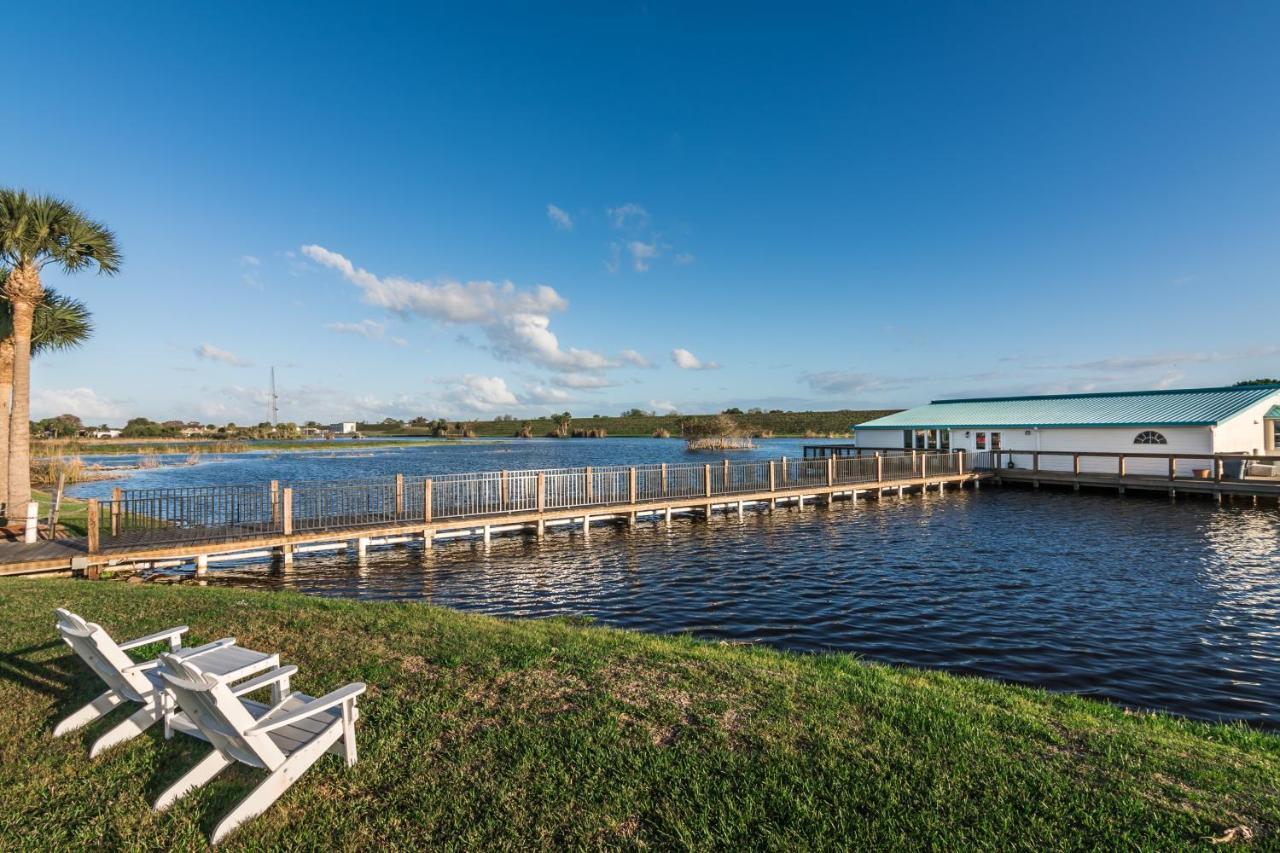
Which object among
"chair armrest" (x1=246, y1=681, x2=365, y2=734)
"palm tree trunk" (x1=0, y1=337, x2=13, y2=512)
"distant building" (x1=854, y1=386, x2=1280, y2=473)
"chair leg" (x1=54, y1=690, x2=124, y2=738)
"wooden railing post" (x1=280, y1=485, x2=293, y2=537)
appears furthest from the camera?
"distant building" (x1=854, y1=386, x2=1280, y2=473)

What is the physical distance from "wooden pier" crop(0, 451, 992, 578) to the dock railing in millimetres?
50

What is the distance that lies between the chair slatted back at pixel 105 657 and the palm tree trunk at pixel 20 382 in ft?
51.5

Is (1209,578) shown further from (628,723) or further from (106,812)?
(106,812)

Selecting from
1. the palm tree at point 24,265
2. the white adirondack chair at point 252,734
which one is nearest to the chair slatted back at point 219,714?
the white adirondack chair at point 252,734

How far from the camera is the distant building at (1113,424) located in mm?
28031

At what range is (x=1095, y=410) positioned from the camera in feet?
109

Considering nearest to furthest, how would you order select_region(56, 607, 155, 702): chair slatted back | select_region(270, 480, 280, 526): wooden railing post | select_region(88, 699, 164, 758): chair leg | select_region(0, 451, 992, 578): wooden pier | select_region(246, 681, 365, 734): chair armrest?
select_region(246, 681, 365, 734): chair armrest, select_region(88, 699, 164, 758): chair leg, select_region(56, 607, 155, 702): chair slatted back, select_region(0, 451, 992, 578): wooden pier, select_region(270, 480, 280, 526): wooden railing post

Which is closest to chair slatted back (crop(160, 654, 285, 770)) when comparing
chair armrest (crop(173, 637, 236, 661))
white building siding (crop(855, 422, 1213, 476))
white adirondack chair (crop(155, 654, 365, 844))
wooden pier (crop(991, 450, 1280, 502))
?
white adirondack chair (crop(155, 654, 365, 844))

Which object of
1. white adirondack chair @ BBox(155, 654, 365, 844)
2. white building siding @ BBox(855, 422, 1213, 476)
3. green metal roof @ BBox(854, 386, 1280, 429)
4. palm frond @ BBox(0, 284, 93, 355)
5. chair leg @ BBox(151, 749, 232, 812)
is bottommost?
chair leg @ BBox(151, 749, 232, 812)

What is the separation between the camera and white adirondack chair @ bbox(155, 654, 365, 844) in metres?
3.78

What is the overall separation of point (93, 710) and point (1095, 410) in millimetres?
41701

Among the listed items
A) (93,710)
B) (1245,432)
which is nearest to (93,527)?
(93,710)

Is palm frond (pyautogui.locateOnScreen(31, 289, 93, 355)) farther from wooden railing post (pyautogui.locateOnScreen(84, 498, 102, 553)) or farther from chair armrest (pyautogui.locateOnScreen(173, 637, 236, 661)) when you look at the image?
chair armrest (pyautogui.locateOnScreen(173, 637, 236, 661))

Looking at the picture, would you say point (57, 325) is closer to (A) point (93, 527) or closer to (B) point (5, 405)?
(B) point (5, 405)
